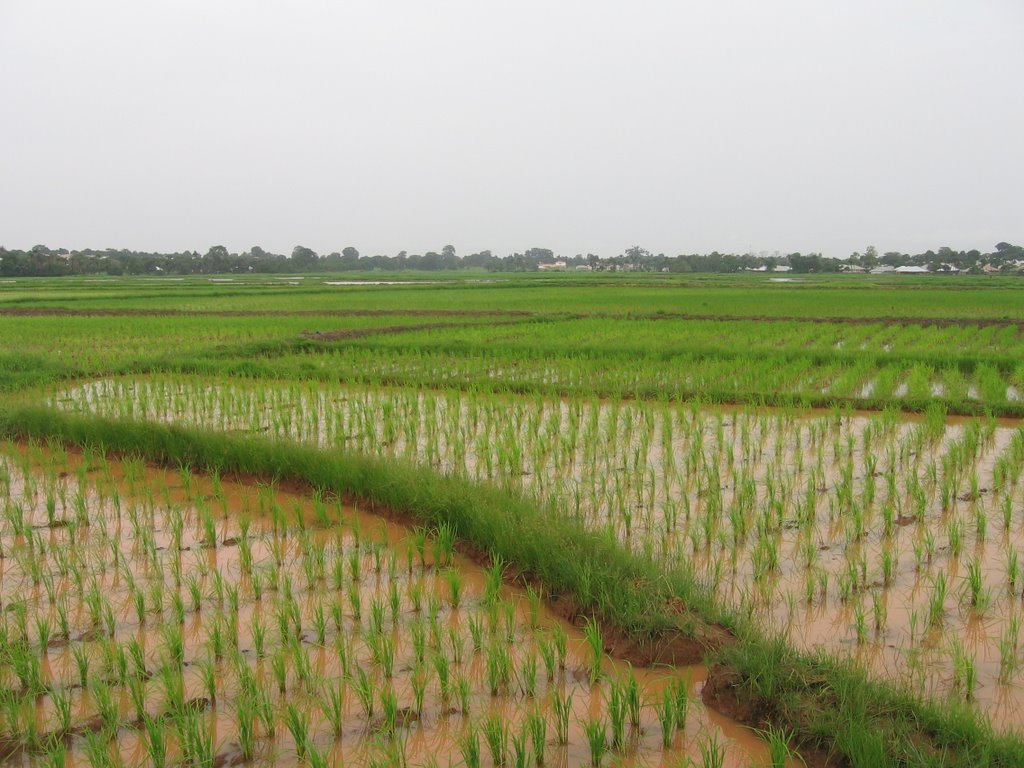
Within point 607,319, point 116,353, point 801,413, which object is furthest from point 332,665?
point 607,319

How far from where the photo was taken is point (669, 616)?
294cm

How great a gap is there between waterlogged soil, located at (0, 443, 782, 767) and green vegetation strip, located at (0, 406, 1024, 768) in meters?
0.13

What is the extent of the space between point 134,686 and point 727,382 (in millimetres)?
6897

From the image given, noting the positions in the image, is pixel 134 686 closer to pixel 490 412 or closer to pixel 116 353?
pixel 490 412

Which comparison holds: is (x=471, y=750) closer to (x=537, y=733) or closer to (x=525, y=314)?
(x=537, y=733)

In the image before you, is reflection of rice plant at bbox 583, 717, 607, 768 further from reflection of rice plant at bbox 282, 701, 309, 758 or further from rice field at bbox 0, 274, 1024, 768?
reflection of rice plant at bbox 282, 701, 309, 758

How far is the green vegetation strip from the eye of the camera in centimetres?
221

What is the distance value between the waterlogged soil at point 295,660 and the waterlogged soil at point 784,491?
791 millimetres

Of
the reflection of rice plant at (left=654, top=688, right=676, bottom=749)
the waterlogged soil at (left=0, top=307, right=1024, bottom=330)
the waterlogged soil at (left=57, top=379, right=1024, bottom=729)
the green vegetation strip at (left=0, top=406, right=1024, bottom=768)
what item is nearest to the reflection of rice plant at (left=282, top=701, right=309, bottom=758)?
the reflection of rice plant at (left=654, top=688, right=676, bottom=749)

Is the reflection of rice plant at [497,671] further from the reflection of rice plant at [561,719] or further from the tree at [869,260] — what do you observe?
the tree at [869,260]

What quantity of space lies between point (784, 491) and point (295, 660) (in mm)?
3079

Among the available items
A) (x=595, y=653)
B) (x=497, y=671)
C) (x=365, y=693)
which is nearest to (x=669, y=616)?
(x=595, y=653)

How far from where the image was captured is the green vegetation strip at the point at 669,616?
7.27 ft

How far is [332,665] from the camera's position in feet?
9.29
